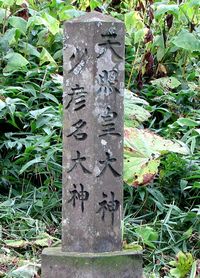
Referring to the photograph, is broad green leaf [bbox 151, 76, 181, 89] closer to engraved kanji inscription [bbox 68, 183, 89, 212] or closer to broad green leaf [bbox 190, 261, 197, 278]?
broad green leaf [bbox 190, 261, 197, 278]

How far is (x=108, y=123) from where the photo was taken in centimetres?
328

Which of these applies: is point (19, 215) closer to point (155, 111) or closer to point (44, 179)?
point (44, 179)

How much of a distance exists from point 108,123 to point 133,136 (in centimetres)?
Answer: 110

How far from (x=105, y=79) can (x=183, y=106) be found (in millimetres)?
2243

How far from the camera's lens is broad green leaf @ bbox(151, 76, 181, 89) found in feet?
18.1

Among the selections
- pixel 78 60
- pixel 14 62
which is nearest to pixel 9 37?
pixel 14 62

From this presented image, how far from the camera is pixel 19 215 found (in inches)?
163

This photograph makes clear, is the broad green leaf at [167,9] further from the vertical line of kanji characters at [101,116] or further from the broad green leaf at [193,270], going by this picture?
the broad green leaf at [193,270]

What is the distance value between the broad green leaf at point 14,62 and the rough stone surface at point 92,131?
1.98 m

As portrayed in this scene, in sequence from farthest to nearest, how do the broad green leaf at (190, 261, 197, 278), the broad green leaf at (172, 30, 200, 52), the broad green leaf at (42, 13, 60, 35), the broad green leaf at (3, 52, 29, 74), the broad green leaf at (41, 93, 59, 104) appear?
the broad green leaf at (172, 30, 200, 52) → the broad green leaf at (42, 13, 60, 35) → the broad green leaf at (3, 52, 29, 74) → the broad green leaf at (41, 93, 59, 104) → the broad green leaf at (190, 261, 197, 278)

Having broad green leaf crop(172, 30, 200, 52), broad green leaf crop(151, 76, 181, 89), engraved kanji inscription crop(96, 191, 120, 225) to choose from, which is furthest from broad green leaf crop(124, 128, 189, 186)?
broad green leaf crop(172, 30, 200, 52)

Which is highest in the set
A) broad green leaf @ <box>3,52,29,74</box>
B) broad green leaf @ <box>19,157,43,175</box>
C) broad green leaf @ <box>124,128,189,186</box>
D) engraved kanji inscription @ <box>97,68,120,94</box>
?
engraved kanji inscription @ <box>97,68,120,94</box>

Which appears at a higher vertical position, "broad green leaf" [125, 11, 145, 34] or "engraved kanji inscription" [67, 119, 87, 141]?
"broad green leaf" [125, 11, 145, 34]

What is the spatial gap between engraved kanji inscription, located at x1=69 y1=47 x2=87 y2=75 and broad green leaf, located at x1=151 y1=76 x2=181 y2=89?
2340mm
